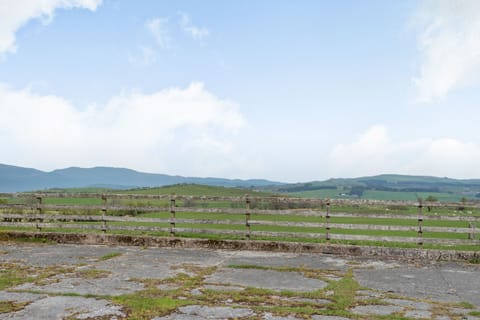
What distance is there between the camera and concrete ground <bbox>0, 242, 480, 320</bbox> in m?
6.45

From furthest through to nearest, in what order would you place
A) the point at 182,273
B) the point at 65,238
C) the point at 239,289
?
the point at 65,238, the point at 182,273, the point at 239,289

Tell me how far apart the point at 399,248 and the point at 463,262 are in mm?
1528

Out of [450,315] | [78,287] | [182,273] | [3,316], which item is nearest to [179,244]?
[182,273]

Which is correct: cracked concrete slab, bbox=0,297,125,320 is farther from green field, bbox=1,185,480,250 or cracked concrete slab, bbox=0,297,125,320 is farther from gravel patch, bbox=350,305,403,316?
green field, bbox=1,185,480,250

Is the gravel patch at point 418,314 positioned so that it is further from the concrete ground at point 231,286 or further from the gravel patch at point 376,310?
the gravel patch at point 376,310

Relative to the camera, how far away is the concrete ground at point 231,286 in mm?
6453

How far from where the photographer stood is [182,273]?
9203 millimetres

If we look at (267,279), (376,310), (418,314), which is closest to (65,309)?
(267,279)

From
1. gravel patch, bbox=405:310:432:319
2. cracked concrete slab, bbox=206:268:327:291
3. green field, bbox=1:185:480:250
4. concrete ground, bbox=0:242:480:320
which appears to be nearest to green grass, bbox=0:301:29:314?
concrete ground, bbox=0:242:480:320

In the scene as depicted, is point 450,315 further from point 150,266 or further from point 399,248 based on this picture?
point 150,266

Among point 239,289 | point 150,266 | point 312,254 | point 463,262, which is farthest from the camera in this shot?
point 312,254

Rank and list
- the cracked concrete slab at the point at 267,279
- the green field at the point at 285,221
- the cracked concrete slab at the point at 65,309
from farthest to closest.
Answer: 1. the green field at the point at 285,221
2. the cracked concrete slab at the point at 267,279
3. the cracked concrete slab at the point at 65,309

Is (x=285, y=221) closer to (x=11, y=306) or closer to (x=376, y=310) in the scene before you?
(x=376, y=310)

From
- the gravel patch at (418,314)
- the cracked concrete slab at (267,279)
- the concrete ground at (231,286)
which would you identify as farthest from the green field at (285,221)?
the gravel patch at (418,314)
